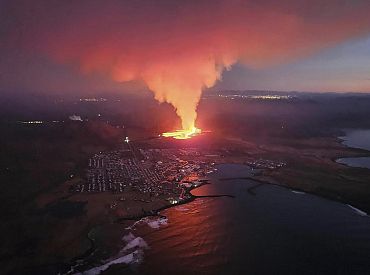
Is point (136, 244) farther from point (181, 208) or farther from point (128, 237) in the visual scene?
point (181, 208)

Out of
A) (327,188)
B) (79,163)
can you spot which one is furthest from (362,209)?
(79,163)

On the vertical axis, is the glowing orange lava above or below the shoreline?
above

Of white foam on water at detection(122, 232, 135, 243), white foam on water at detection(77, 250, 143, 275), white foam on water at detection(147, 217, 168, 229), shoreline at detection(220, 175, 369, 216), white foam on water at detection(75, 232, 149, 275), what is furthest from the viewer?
shoreline at detection(220, 175, 369, 216)

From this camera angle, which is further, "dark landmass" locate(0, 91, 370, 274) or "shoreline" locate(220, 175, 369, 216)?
"shoreline" locate(220, 175, 369, 216)

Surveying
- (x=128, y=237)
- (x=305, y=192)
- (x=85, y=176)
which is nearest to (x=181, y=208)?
(x=128, y=237)

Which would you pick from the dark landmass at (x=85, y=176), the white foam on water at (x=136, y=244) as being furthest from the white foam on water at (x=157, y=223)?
the white foam on water at (x=136, y=244)

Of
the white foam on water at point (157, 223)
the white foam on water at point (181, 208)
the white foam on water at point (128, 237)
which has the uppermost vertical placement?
the white foam on water at point (181, 208)

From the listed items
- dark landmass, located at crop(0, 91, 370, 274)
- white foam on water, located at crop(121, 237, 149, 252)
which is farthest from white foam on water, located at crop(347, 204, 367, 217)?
white foam on water, located at crop(121, 237, 149, 252)

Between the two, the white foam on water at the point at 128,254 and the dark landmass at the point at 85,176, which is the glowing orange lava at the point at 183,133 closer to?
the dark landmass at the point at 85,176

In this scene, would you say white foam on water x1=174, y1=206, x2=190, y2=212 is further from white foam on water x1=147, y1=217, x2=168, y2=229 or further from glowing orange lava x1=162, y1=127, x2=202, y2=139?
glowing orange lava x1=162, y1=127, x2=202, y2=139

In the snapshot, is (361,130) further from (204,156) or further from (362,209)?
(362,209)

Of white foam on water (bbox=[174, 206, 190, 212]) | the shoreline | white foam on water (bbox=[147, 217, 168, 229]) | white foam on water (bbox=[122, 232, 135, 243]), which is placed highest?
white foam on water (bbox=[174, 206, 190, 212])
